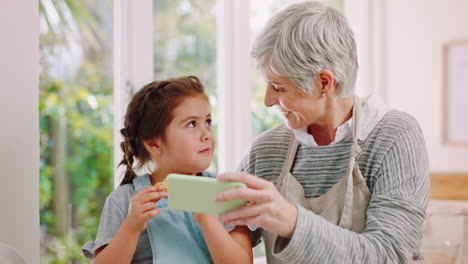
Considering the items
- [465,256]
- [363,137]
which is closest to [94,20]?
[363,137]

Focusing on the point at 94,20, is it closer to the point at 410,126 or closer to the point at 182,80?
the point at 182,80

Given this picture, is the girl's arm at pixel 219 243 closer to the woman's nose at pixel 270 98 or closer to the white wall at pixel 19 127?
the woman's nose at pixel 270 98

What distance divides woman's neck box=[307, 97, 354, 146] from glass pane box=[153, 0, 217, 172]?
106 cm

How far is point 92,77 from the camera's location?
7.84 ft

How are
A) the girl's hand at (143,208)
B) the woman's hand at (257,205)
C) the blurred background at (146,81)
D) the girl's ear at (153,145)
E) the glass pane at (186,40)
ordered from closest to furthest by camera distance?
the woman's hand at (257,205) → the girl's hand at (143,208) → the girl's ear at (153,145) → the blurred background at (146,81) → the glass pane at (186,40)

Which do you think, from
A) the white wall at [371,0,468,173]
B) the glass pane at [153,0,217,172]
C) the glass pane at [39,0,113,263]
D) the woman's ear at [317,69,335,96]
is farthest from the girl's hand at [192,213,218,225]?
the white wall at [371,0,468,173]

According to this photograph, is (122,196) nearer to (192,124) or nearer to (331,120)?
(192,124)

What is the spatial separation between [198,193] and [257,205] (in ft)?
0.43

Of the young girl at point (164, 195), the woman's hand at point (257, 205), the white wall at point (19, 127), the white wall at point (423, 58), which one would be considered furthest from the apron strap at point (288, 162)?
the white wall at point (423, 58)

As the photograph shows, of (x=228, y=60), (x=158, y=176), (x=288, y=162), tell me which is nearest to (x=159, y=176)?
(x=158, y=176)

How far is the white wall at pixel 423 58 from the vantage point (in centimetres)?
356

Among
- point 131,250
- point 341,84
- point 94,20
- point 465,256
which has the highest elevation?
point 94,20

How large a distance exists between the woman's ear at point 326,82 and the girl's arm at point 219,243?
44 centimetres

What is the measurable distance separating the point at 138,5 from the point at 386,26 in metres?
1.85
